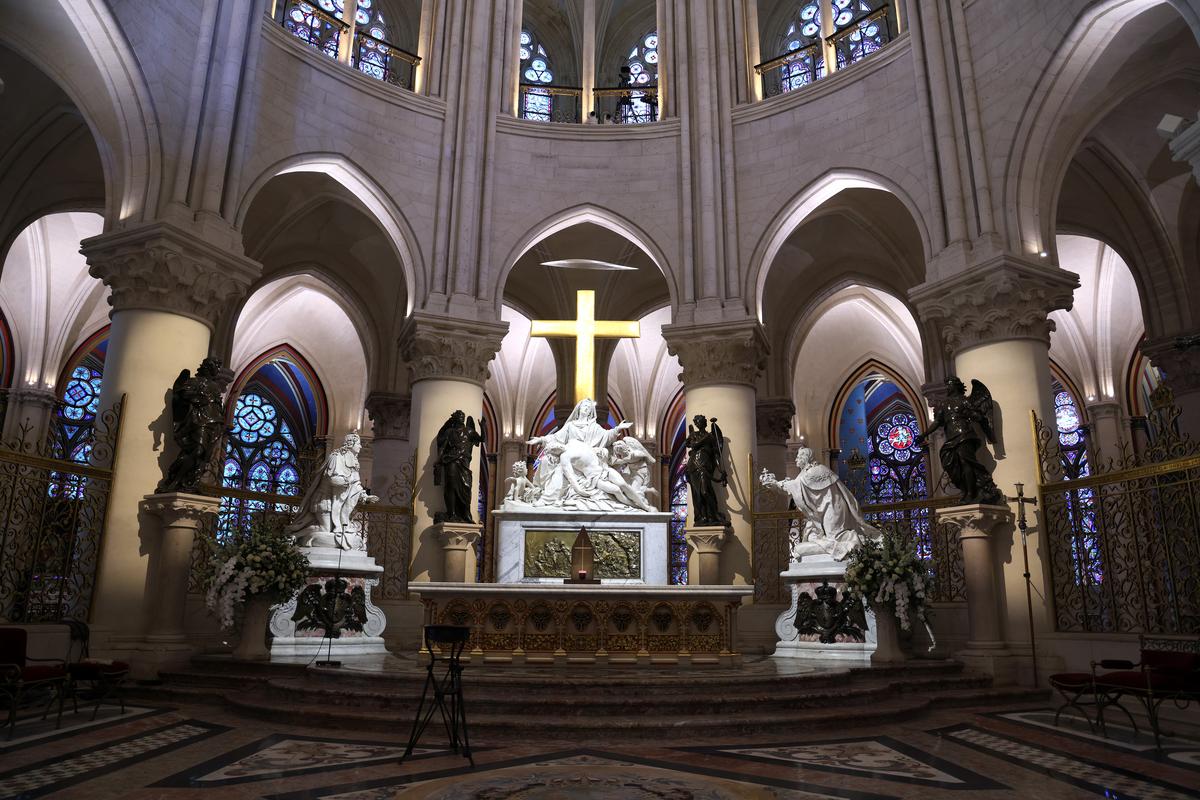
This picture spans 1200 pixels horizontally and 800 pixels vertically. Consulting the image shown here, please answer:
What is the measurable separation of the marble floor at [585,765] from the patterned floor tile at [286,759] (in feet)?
0.04

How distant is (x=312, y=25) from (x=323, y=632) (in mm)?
10303

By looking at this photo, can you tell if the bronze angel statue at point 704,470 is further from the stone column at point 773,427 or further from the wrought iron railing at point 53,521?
the wrought iron railing at point 53,521

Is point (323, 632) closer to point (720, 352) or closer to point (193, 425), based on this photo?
point (193, 425)

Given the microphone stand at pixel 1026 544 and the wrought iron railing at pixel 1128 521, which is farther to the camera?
the microphone stand at pixel 1026 544

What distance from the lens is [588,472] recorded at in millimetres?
11445

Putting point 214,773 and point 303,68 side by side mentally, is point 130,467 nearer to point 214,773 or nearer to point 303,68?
point 214,773

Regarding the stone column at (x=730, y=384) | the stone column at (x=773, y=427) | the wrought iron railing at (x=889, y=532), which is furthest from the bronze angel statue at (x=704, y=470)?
the stone column at (x=773, y=427)

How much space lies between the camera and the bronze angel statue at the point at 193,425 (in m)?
9.76

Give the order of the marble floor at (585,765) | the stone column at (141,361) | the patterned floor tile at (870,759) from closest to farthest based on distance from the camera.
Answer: the marble floor at (585,765), the patterned floor tile at (870,759), the stone column at (141,361)

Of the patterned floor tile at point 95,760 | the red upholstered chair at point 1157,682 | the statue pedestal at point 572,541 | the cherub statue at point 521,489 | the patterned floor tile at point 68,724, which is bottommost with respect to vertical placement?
the patterned floor tile at point 95,760

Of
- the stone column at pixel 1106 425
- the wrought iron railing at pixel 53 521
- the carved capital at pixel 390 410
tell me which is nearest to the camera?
the wrought iron railing at pixel 53 521

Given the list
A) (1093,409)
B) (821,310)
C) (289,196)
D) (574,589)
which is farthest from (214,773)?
(1093,409)

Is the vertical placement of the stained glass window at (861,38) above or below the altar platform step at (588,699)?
above

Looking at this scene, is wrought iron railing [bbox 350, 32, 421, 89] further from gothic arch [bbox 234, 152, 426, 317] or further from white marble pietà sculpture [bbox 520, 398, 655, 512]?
white marble pietà sculpture [bbox 520, 398, 655, 512]
